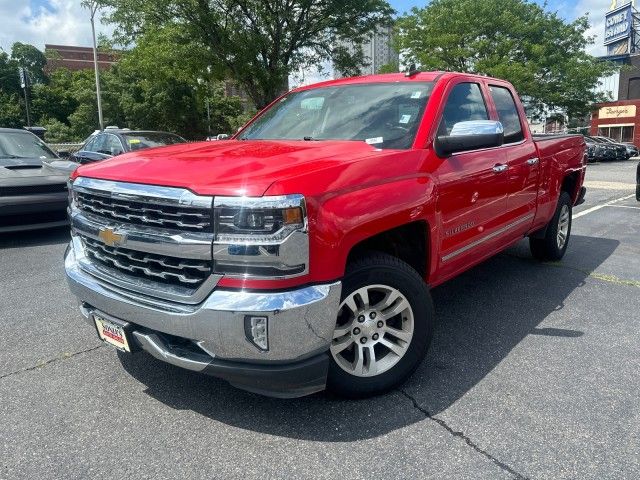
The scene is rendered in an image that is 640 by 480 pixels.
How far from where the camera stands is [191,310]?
8.04 ft

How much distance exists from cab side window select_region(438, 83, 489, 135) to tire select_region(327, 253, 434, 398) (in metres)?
1.18

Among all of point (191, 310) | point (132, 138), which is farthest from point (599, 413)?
point (132, 138)

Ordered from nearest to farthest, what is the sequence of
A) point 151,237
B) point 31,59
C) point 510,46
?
point 151,237 < point 510,46 < point 31,59

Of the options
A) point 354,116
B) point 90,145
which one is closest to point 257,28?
point 90,145

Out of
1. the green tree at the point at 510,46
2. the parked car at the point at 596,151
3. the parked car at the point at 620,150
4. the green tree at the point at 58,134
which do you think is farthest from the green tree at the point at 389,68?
the green tree at the point at 58,134

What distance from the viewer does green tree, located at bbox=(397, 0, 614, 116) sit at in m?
27.2

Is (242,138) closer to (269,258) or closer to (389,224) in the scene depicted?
(389,224)

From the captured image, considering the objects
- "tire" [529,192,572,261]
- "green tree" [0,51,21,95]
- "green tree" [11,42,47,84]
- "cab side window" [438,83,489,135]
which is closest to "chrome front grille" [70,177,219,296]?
"cab side window" [438,83,489,135]

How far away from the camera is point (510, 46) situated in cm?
2720

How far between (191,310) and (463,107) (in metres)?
2.62

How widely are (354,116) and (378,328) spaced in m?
1.59

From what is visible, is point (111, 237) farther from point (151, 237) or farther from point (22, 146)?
point (22, 146)

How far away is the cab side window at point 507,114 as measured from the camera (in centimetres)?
448

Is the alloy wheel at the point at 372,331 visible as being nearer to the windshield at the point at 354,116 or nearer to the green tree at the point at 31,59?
the windshield at the point at 354,116
